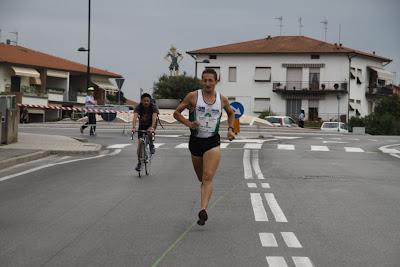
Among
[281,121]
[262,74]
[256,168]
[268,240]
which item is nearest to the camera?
[268,240]

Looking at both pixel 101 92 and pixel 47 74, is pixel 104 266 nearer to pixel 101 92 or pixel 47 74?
pixel 47 74

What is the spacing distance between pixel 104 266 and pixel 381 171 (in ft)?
38.2

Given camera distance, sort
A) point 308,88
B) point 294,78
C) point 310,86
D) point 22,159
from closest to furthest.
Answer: point 22,159 → point 308,88 → point 310,86 → point 294,78

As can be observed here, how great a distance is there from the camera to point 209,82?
9047mm

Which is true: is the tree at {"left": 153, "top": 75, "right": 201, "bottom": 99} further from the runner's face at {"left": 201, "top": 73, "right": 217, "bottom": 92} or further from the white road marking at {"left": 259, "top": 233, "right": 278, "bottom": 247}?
the white road marking at {"left": 259, "top": 233, "right": 278, "bottom": 247}

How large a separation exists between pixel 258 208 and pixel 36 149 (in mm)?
11392

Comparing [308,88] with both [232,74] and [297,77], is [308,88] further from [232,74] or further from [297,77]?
[232,74]

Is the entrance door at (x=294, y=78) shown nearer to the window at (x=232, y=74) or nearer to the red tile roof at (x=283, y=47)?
the red tile roof at (x=283, y=47)

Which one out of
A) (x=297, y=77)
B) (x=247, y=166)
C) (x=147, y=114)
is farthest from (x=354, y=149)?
(x=297, y=77)

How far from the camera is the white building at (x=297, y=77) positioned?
257 ft

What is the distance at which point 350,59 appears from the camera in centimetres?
7831

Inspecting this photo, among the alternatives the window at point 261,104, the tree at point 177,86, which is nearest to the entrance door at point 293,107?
the window at point 261,104

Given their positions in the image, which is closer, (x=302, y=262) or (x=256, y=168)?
(x=302, y=262)

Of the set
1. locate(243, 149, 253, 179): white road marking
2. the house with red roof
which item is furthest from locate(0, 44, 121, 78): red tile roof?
locate(243, 149, 253, 179): white road marking
